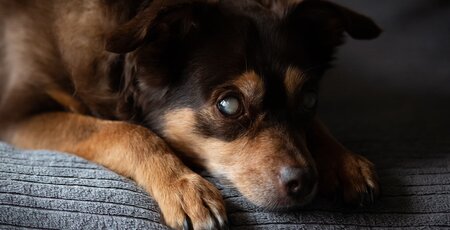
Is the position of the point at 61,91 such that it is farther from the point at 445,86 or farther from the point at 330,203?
the point at 445,86

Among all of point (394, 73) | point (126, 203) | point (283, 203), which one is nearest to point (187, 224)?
point (126, 203)

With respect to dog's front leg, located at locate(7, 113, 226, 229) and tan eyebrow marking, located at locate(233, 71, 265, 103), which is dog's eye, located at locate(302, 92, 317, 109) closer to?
tan eyebrow marking, located at locate(233, 71, 265, 103)

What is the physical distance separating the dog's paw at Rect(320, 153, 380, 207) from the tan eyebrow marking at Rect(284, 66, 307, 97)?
24 centimetres

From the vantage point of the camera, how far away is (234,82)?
1.60 meters

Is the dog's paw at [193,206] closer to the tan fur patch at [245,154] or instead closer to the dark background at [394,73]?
the tan fur patch at [245,154]

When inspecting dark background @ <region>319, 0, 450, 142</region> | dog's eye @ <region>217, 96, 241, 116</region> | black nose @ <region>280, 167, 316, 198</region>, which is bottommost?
dark background @ <region>319, 0, 450, 142</region>

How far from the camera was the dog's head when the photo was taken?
153cm

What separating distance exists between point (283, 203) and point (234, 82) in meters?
0.37

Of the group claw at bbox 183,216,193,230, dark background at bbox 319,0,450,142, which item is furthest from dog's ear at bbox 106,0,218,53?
dark background at bbox 319,0,450,142

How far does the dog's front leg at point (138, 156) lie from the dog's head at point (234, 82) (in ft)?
0.39

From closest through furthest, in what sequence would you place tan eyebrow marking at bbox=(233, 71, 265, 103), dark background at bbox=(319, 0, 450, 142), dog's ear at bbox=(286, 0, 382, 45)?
tan eyebrow marking at bbox=(233, 71, 265, 103)
dog's ear at bbox=(286, 0, 382, 45)
dark background at bbox=(319, 0, 450, 142)

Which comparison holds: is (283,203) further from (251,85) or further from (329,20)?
(329,20)

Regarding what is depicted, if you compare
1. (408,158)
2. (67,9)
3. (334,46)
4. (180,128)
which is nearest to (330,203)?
(408,158)

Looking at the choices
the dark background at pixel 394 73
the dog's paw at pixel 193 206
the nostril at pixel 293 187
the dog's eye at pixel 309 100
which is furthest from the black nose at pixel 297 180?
the dark background at pixel 394 73
